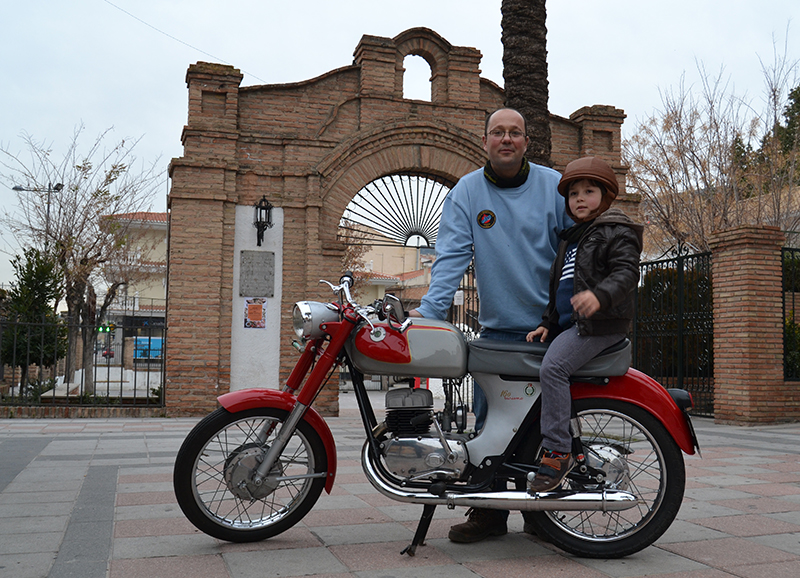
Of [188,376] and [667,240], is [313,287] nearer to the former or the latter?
[188,376]

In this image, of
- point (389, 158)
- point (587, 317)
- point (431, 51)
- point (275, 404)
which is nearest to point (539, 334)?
point (587, 317)

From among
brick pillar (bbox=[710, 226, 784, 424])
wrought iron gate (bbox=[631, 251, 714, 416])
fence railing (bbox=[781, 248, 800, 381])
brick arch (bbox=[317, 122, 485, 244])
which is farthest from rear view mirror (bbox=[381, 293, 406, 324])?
wrought iron gate (bbox=[631, 251, 714, 416])

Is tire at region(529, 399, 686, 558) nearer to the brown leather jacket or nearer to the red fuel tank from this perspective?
the brown leather jacket

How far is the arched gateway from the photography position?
11133 millimetres

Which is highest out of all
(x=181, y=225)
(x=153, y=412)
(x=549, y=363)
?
(x=181, y=225)

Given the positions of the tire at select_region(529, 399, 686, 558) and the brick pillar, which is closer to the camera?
the tire at select_region(529, 399, 686, 558)

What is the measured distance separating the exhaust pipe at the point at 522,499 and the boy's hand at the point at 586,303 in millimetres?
797

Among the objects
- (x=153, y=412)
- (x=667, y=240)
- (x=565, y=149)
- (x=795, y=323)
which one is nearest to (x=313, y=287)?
(x=153, y=412)

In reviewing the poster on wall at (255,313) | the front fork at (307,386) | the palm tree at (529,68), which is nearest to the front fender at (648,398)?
the front fork at (307,386)

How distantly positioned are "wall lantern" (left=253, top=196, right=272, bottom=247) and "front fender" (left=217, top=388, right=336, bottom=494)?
8292 millimetres

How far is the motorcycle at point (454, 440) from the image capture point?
321 cm

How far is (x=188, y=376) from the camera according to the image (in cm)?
1102

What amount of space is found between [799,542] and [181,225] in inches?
376

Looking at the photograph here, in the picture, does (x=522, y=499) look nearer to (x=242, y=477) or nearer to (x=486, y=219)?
(x=242, y=477)
